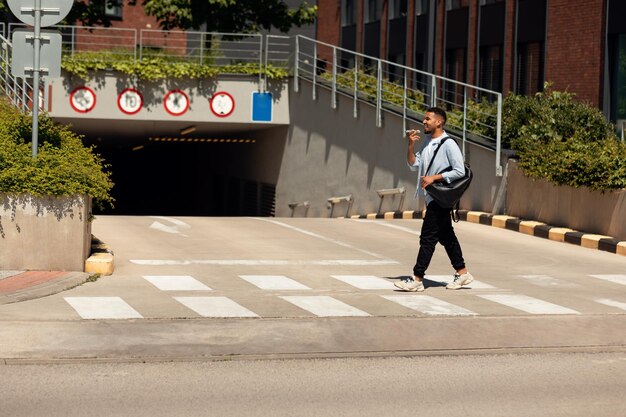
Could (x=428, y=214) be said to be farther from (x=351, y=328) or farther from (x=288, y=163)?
(x=288, y=163)

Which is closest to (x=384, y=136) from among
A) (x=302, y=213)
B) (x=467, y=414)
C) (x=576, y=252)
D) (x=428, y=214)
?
(x=302, y=213)

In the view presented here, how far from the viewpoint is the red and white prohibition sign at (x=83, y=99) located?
31.0 m

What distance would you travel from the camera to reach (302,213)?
105ft

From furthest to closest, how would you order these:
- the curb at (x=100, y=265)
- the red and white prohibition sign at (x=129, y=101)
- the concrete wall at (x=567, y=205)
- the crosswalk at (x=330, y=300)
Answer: the red and white prohibition sign at (x=129, y=101) → the concrete wall at (x=567, y=205) → the curb at (x=100, y=265) → the crosswalk at (x=330, y=300)

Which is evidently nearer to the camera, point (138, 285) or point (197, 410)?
point (197, 410)

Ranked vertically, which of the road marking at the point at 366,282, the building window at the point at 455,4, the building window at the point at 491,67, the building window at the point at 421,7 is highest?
the building window at the point at 421,7

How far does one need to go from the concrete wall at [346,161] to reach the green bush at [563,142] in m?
0.88

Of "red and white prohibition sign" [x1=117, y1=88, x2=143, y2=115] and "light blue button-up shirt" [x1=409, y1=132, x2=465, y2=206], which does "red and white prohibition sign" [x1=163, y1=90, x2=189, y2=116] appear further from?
"light blue button-up shirt" [x1=409, y1=132, x2=465, y2=206]

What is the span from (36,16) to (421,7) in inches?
1095

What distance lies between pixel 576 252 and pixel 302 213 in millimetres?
15707

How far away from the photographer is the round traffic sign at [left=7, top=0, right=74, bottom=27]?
43.1 feet

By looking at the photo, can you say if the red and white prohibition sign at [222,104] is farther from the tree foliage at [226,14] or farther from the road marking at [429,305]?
the road marking at [429,305]

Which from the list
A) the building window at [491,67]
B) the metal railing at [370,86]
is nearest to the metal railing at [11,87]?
the metal railing at [370,86]

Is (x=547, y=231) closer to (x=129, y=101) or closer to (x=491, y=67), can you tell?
(x=129, y=101)
